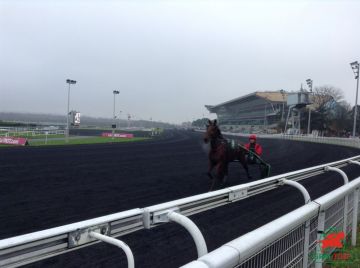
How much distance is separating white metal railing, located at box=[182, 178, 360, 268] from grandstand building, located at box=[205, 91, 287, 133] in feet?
225

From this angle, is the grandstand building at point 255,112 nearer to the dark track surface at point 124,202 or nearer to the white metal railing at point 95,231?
the dark track surface at point 124,202

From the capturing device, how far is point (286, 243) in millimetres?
2432

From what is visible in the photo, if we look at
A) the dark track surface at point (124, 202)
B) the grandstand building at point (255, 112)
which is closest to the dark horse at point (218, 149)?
the dark track surface at point (124, 202)

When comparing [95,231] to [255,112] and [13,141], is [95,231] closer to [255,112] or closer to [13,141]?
[13,141]

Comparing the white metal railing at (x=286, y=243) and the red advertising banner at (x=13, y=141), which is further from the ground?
the white metal railing at (x=286, y=243)

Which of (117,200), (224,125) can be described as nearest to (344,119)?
(117,200)

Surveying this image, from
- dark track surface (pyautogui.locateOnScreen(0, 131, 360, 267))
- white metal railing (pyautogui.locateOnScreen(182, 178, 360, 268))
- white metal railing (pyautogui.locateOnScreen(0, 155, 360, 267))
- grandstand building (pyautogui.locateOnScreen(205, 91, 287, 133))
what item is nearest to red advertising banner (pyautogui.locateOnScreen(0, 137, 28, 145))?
dark track surface (pyautogui.locateOnScreen(0, 131, 360, 267))

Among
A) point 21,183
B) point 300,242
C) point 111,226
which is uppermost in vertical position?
point 111,226

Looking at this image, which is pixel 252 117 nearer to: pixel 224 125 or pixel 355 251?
pixel 224 125

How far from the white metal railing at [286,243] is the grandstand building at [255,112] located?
68674mm

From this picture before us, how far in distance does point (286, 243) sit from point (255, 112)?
362ft

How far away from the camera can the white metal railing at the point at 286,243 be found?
59.6 inches

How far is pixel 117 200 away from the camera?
24.1ft

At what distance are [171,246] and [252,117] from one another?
109854 mm
